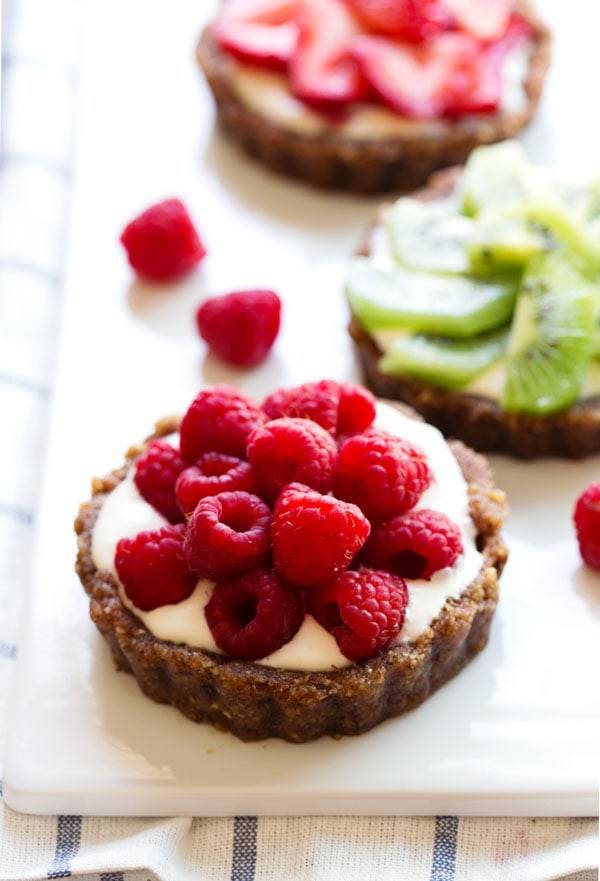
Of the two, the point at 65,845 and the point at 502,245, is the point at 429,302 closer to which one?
the point at 502,245

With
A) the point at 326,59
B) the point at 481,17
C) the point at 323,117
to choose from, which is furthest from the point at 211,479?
the point at 481,17

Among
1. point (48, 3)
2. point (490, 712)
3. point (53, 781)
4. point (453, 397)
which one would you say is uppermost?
point (48, 3)

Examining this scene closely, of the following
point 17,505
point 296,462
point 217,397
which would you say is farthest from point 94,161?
point 296,462

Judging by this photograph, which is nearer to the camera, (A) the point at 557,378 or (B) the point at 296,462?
(B) the point at 296,462

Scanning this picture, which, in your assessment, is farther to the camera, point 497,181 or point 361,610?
point 497,181

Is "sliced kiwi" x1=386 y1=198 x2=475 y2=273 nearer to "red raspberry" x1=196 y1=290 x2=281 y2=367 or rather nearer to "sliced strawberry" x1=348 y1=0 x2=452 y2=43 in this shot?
"red raspberry" x1=196 y1=290 x2=281 y2=367

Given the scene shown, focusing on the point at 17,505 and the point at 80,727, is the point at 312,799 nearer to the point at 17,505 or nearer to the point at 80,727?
the point at 80,727
